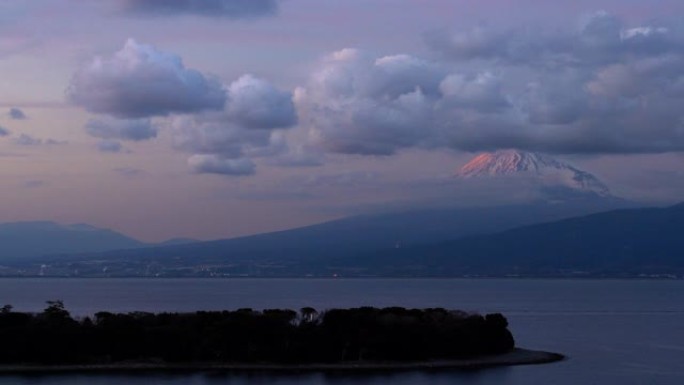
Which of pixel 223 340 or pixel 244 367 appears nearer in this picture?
pixel 244 367

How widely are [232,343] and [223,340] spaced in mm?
397

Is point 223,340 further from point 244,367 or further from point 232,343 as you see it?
point 244,367

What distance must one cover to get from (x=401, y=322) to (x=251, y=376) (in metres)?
7.70

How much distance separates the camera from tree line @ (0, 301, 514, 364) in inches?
1902

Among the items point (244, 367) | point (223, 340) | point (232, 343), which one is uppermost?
point (223, 340)

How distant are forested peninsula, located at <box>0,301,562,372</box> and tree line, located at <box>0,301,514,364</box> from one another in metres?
0.04

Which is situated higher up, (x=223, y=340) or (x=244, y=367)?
(x=223, y=340)

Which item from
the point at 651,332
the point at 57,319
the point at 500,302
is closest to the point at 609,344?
the point at 651,332

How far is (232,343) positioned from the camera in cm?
4881

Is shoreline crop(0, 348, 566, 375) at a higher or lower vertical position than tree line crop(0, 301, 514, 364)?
lower

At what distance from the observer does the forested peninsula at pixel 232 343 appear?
48.1m

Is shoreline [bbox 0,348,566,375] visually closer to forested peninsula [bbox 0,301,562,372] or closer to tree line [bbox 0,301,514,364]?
forested peninsula [bbox 0,301,562,372]

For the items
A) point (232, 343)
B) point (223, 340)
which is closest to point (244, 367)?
point (232, 343)

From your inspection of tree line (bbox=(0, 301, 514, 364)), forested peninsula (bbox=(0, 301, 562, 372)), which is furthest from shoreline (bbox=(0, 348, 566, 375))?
tree line (bbox=(0, 301, 514, 364))
